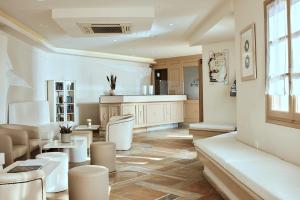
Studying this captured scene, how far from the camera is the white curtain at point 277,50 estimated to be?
2930mm

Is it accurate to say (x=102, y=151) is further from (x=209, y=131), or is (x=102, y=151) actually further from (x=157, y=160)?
(x=209, y=131)

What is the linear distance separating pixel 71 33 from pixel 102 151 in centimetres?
281

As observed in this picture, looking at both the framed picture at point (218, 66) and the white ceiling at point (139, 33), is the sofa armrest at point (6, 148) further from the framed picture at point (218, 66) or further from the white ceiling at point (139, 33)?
the framed picture at point (218, 66)

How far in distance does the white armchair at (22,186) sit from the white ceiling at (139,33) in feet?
10.6

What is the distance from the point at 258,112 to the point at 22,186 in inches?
109

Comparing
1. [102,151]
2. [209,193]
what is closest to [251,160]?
[209,193]

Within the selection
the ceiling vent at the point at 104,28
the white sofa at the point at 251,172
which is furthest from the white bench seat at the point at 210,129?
the ceiling vent at the point at 104,28

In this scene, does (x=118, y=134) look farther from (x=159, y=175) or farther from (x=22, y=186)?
(x=22, y=186)

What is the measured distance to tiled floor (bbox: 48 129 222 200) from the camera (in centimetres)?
383

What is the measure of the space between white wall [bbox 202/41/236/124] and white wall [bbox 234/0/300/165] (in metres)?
2.52

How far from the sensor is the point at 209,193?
12.6 feet

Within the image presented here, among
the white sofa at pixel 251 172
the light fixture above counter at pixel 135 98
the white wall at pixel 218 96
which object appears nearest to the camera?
the white sofa at pixel 251 172

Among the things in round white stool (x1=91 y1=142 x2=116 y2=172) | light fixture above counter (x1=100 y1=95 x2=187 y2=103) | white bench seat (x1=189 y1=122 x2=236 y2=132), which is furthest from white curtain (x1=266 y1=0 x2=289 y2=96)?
light fixture above counter (x1=100 y1=95 x2=187 y2=103)

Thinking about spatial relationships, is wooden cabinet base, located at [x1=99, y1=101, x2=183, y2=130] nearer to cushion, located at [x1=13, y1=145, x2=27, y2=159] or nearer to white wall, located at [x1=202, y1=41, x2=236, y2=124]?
white wall, located at [x1=202, y1=41, x2=236, y2=124]
